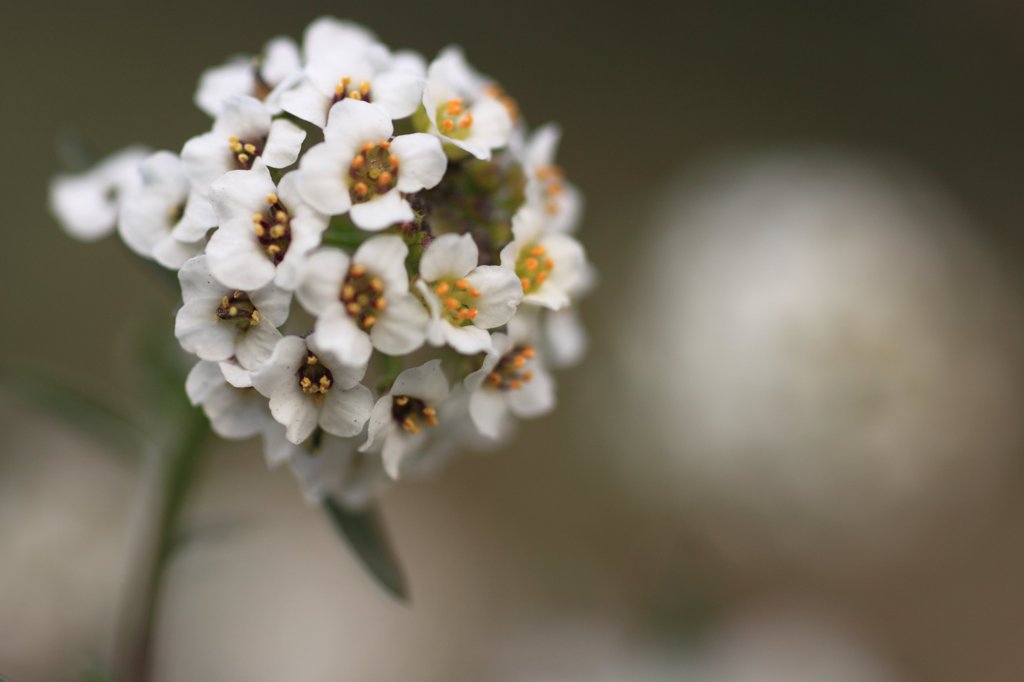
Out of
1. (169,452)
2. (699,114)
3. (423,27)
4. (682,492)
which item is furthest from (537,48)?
(169,452)

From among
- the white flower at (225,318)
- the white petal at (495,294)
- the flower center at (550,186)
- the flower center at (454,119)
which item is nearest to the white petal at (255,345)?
the white flower at (225,318)

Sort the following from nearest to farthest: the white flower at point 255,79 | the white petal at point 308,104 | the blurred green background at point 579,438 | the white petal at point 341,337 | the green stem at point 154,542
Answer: the white petal at point 341,337 → the white petal at point 308,104 → the white flower at point 255,79 → the green stem at point 154,542 → the blurred green background at point 579,438

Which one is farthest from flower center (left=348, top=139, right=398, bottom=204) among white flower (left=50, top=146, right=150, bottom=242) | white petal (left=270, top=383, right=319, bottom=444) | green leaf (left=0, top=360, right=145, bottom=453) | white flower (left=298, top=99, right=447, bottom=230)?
green leaf (left=0, top=360, right=145, bottom=453)

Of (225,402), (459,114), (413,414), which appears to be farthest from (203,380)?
(459,114)

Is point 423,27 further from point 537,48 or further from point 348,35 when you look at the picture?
point 348,35

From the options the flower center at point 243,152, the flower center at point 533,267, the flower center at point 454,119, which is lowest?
the flower center at point 243,152

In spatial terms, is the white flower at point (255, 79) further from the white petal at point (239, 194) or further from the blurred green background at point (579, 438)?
the blurred green background at point (579, 438)
